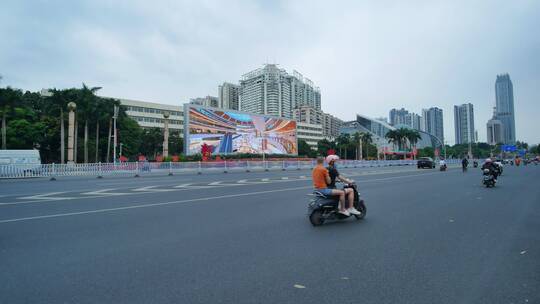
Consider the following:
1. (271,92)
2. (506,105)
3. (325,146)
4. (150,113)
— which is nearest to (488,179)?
(150,113)

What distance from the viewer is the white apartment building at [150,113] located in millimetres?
85062

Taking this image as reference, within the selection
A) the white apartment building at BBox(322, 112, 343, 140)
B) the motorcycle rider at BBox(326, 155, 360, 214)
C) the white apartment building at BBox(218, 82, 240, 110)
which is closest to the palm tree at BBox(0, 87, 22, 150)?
the motorcycle rider at BBox(326, 155, 360, 214)

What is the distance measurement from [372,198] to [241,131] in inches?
2094

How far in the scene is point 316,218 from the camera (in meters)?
6.45

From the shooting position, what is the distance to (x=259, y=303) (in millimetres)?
2873

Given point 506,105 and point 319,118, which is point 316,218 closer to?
point 319,118

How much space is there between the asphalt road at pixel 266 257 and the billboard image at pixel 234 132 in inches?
1519

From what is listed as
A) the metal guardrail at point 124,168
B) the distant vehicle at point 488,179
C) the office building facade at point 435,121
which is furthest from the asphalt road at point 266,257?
the office building facade at point 435,121

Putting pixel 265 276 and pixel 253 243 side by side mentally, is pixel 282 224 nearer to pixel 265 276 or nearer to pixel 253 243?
pixel 253 243

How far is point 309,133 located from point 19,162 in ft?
384

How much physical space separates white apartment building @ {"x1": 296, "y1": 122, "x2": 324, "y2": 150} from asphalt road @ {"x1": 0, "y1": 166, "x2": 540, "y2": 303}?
12546 centimetres

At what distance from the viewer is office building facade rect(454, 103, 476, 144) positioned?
122438mm

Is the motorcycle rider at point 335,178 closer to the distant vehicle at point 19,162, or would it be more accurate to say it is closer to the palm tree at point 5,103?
the distant vehicle at point 19,162

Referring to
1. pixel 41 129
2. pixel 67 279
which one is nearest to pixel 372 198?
pixel 67 279
